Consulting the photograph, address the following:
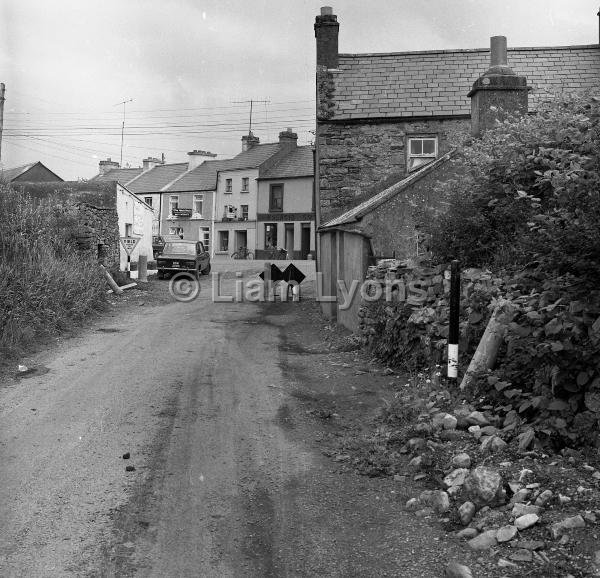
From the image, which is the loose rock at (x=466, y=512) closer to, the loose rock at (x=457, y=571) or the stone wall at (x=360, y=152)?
the loose rock at (x=457, y=571)

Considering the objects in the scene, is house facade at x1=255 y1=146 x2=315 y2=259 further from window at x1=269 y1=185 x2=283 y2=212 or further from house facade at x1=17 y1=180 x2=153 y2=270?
house facade at x1=17 y1=180 x2=153 y2=270

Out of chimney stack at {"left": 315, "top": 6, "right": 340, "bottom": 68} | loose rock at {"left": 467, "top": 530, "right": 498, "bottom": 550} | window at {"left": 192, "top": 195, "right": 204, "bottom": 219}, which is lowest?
loose rock at {"left": 467, "top": 530, "right": 498, "bottom": 550}

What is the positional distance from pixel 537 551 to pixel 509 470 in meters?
0.98

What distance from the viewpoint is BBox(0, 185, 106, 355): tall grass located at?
39.9ft

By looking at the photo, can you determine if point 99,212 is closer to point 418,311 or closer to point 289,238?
point 418,311

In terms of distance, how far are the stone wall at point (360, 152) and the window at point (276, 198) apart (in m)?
33.5

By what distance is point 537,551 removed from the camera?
3971mm

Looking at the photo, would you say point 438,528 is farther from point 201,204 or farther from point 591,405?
point 201,204

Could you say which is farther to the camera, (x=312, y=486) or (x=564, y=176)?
(x=564, y=176)

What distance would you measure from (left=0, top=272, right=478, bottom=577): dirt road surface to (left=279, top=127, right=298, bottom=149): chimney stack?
46.5 meters

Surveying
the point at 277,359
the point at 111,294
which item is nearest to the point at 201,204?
the point at 111,294

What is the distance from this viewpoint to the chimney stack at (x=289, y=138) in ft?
178

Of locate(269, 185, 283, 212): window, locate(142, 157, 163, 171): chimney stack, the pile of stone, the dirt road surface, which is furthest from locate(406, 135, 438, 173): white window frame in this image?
locate(142, 157, 163, 171): chimney stack

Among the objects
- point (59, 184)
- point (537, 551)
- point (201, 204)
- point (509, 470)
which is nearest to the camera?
point (537, 551)
